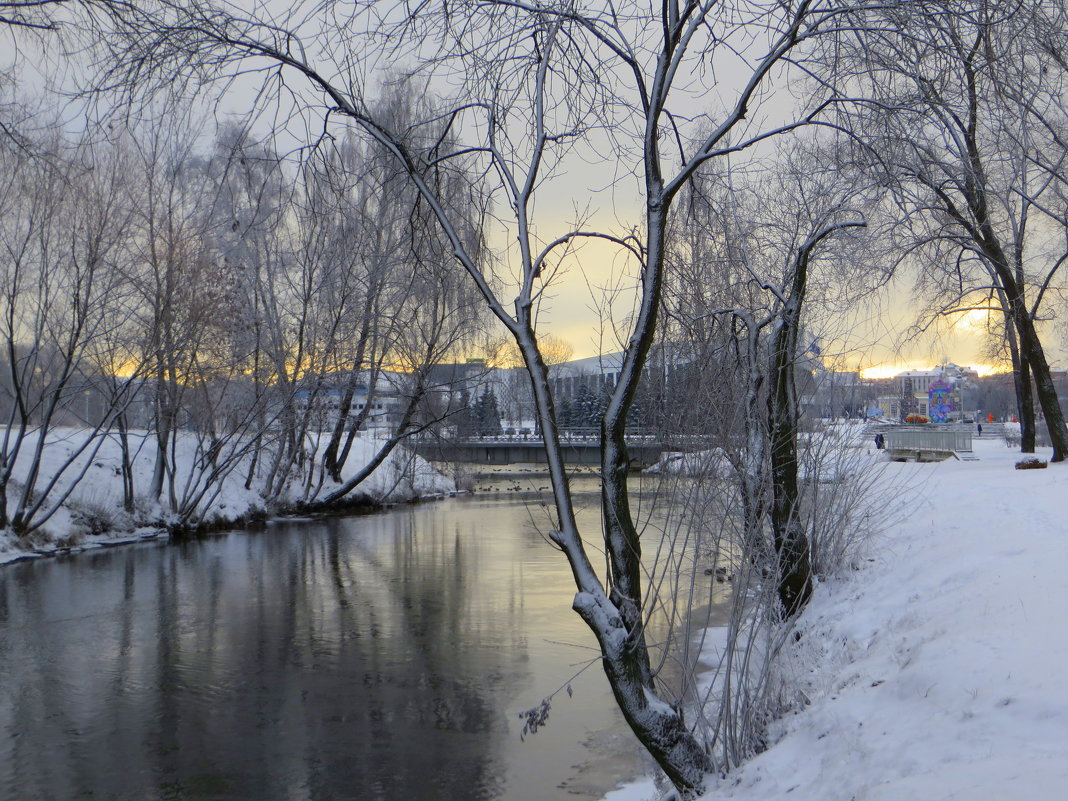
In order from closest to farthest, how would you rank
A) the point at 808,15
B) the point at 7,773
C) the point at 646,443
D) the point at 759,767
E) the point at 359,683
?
1. the point at 808,15
2. the point at 759,767
3. the point at 7,773
4. the point at 646,443
5. the point at 359,683

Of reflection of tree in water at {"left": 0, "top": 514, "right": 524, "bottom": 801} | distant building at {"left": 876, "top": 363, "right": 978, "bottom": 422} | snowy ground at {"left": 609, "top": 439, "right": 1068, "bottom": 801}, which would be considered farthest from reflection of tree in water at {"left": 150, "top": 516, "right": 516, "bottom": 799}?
distant building at {"left": 876, "top": 363, "right": 978, "bottom": 422}

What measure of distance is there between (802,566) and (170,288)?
15426 millimetres

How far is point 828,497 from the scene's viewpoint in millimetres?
10742

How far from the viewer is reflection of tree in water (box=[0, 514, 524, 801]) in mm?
7453

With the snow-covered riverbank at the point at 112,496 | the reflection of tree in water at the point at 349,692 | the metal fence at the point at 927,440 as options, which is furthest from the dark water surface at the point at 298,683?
the metal fence at the point at 927,440

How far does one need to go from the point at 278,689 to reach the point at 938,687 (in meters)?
6.81

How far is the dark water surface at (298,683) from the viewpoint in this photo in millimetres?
7453

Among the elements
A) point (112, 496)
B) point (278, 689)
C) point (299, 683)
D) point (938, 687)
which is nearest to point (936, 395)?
point (112, 496)

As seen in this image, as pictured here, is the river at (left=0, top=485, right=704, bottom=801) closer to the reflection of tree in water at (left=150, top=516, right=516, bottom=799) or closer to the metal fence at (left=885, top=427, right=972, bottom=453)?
the reflection of tree in water at (left=150, top=516, right=516, bottom=799)

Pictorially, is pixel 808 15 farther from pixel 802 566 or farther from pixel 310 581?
pixel 310 581

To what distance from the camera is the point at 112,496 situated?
23.1 metres

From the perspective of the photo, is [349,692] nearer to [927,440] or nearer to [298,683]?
[298,683]

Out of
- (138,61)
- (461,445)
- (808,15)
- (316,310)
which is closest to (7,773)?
(138,61)

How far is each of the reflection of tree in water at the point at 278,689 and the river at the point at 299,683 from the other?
27 mm
